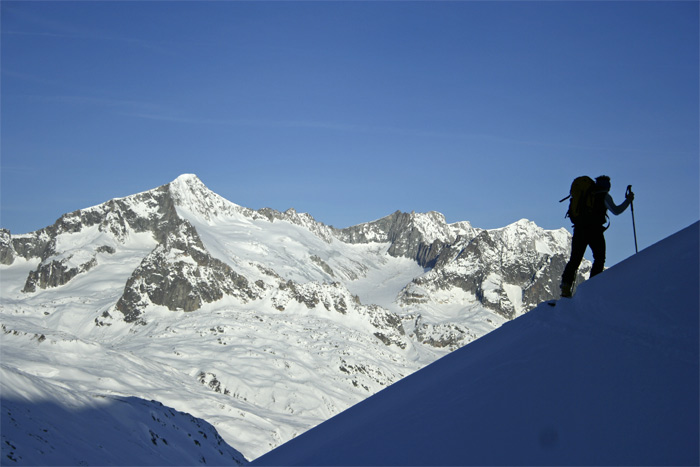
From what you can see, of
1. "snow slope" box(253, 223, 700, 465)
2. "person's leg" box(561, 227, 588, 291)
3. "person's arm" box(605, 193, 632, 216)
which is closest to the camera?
"snow slope" box(253, 223, 700, 465)

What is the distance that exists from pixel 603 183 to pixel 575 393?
5259 mm

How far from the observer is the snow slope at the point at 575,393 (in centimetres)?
581

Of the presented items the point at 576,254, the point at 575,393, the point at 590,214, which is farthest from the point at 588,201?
the point at 575,393

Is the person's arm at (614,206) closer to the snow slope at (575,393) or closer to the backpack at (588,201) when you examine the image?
the backpack at (588,201)

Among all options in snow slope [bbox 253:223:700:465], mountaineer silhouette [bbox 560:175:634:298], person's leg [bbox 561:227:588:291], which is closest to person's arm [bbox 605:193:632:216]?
mountaineer silhouette [bbox 560:175:634:298]

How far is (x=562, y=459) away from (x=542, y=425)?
0.54 m

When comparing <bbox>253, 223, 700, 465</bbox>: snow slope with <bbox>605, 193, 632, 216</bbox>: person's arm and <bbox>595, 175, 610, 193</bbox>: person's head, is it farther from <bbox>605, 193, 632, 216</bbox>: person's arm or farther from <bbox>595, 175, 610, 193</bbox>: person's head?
<bbox>595, 175, 610, 193</bbox>: person's head

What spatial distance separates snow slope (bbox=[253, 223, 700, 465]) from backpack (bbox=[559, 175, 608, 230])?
1804mm

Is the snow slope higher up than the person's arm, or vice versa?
the person's arm

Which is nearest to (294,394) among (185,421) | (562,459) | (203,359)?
(203,359)

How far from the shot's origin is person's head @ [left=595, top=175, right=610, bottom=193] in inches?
418

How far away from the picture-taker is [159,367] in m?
146

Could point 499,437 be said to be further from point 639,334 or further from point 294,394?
point 294,394

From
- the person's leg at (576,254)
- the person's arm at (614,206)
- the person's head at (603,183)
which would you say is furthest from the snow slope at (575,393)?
the person's head at (603,183)
